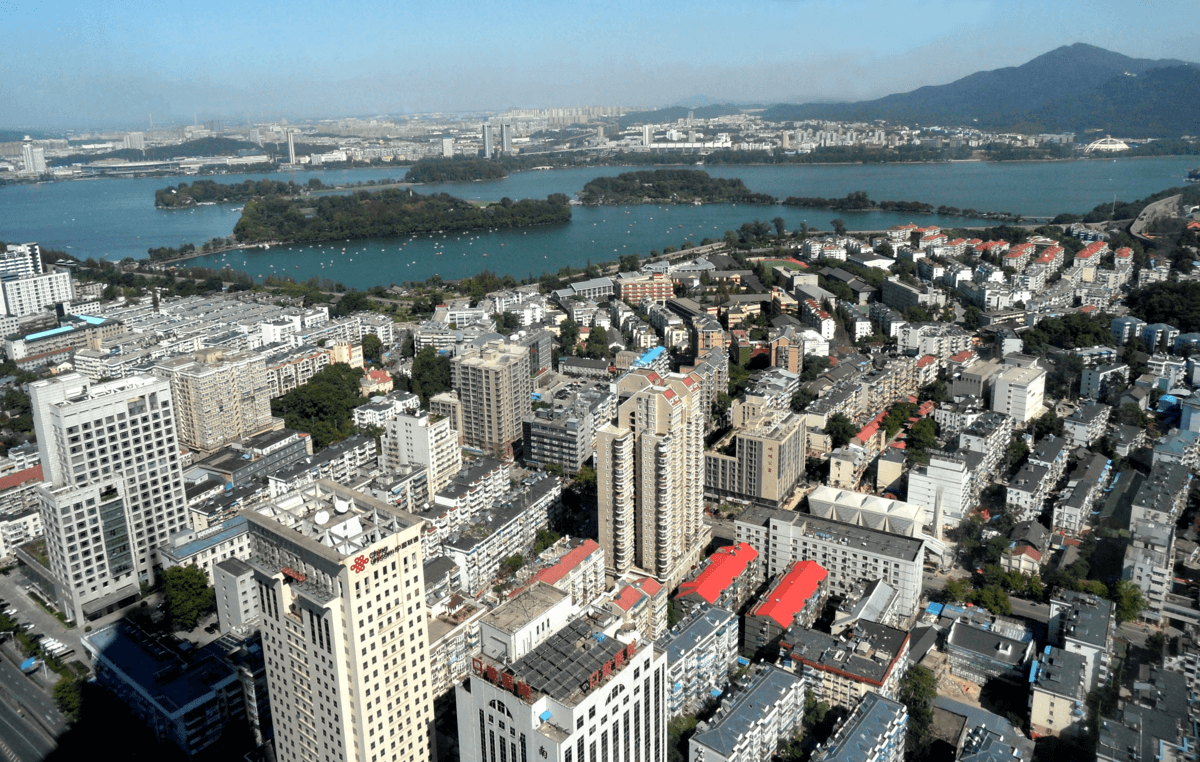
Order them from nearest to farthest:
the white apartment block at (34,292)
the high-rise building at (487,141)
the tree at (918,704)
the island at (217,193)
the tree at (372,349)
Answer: the tree at (918,704)
the tree at (372,349)
the white apartment block at (34,292)
the island at (217,193)
the high-rise building at (487,141)

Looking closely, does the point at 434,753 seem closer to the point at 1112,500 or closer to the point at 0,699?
the point at 0,699

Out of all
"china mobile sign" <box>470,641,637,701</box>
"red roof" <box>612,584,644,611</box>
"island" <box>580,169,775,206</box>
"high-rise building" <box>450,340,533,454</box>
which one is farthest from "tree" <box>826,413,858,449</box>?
"island" <box>580,169,775,206</box>

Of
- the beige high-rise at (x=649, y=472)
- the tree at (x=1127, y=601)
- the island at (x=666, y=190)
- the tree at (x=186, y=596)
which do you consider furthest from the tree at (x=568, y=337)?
the island at (x=666, y=190)

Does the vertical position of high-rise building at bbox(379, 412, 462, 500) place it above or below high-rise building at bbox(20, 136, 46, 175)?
below

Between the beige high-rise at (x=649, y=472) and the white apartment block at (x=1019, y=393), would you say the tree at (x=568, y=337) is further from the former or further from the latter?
the beige high-rise at (x=649, y=472)

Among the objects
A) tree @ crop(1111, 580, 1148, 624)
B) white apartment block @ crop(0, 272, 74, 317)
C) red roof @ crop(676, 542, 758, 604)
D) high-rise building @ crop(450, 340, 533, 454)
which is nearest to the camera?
tree @ crop(1111, 580, 1148, 624)

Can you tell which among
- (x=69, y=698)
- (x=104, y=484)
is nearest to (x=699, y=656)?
(x=69, y=698)

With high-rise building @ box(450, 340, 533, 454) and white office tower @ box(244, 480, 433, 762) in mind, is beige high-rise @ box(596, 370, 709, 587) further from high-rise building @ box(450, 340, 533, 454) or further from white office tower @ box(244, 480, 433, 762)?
white office tower @ box(244, 480, 433, 762)
